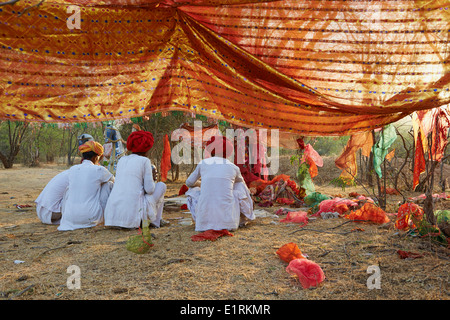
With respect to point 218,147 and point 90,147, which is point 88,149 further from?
point 218,147

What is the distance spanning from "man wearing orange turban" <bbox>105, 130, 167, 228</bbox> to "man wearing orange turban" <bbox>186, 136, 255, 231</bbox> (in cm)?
62

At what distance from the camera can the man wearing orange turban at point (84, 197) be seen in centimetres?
491

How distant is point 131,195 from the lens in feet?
15.4

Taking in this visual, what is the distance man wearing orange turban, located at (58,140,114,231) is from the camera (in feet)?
16.1

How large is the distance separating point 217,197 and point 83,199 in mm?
2082

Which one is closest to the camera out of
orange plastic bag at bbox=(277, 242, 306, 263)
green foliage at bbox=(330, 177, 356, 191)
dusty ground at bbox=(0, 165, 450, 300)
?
dusty ground at bbox=(0, 165, 450, 300)

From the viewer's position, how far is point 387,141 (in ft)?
16.1

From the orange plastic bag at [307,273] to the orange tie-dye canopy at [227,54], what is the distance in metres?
1.24

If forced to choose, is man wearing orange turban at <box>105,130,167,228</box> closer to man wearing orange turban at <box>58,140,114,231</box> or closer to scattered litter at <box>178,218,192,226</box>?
man wearing orange turban at <box>58,140,114,231</box>

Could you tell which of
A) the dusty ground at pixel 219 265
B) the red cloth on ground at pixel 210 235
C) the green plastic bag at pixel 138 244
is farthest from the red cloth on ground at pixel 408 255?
the green plastic bag at pixel 138 244

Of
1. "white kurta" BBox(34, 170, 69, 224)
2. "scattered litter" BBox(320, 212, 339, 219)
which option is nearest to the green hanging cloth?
"scattered litter" BBox(320, 212, 339, 219)

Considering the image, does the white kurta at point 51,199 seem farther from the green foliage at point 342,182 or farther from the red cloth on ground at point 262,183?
the green foliage at point 342,182

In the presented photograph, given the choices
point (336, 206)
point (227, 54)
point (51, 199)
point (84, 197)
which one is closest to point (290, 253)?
point (227, 54)
